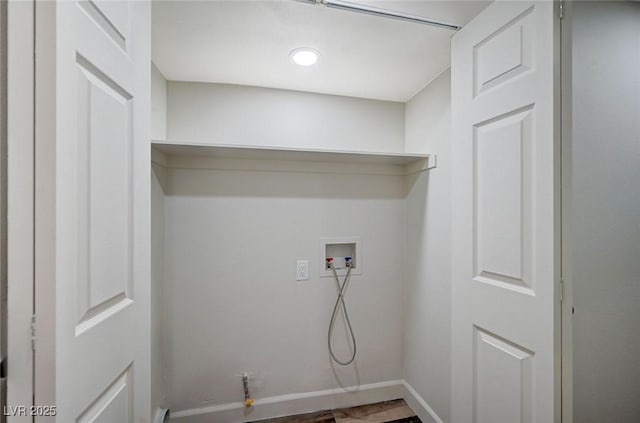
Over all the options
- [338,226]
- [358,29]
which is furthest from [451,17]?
[338,226]

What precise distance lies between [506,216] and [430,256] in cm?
86

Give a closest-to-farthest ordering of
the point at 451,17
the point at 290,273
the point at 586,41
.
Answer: the point at 586,41 → the point at 451,17 → the point at 290,273

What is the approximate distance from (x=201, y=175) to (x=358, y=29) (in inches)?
50.9

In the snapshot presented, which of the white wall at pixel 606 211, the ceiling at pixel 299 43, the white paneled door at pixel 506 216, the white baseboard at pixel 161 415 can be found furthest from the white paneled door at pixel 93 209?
the white wall at pixel 606 211

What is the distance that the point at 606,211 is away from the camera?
41.9 inches

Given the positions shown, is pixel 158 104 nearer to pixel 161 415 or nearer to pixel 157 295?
pixel 157 295

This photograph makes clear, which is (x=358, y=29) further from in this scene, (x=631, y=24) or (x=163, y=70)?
(x=163, y=70)

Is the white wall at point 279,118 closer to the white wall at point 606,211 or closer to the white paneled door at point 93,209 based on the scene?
the white paneled door at point 93,209

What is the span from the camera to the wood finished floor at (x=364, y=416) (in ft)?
6.21

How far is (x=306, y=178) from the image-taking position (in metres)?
2.02

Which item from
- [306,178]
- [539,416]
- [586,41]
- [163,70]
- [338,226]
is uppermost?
[163,70]

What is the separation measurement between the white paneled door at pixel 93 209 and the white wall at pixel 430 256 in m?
1.59

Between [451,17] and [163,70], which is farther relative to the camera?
[163,70]

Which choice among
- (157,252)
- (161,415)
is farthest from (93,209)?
(161,415)
